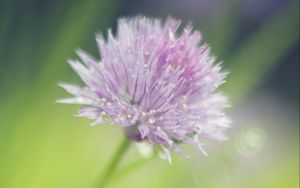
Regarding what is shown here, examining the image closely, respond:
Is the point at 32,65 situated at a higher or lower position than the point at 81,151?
higher

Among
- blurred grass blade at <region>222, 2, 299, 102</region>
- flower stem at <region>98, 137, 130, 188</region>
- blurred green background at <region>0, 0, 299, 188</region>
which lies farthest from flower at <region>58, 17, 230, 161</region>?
blurred grass blade at <region>222, 2, 299, 102</region>

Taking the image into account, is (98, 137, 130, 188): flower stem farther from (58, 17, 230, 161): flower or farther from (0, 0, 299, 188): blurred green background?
(0, 0, 299, 188): blurred green background

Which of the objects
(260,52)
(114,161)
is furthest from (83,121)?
(114,161)

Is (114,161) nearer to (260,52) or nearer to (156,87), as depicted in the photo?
(156,87)

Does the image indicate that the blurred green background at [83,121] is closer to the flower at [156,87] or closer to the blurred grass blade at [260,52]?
the blurred grass blade at [260,52]

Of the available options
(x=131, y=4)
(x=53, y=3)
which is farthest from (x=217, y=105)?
(x=131, y=4)

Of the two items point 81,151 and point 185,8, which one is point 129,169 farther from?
point 185,8
